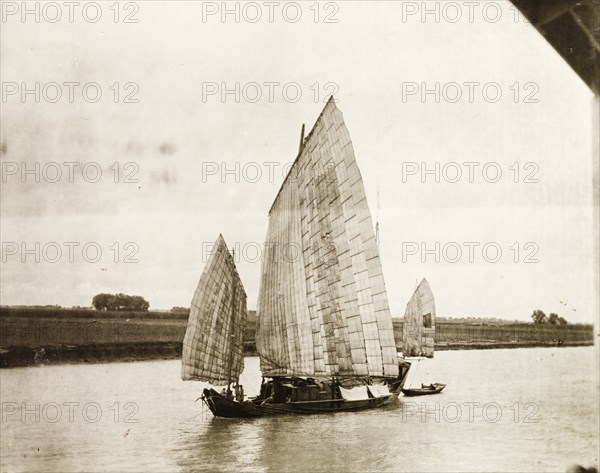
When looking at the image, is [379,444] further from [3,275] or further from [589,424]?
[3,275]

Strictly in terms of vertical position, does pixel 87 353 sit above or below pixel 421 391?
above

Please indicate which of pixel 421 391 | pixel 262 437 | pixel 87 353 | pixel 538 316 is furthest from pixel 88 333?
pixel 421 391

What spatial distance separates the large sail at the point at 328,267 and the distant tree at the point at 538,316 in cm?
93

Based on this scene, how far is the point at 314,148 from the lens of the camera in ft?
12.3

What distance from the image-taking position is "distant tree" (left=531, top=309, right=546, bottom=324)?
342 centimetres

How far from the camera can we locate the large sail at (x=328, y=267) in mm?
3507

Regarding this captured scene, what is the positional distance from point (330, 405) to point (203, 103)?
3.49 meters

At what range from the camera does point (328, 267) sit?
4102 mm

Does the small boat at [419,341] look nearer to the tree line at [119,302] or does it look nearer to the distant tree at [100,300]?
the tree line at [119,302]

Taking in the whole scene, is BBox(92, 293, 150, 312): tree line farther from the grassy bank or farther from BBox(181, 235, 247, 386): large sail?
BBox(181, 235, 247, 386): large sail

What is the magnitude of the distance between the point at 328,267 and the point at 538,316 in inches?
58.9

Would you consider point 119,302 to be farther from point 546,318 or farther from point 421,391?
point 421,391

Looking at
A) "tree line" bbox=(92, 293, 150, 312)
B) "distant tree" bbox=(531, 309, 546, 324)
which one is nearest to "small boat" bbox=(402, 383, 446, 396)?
"distant tree" bbox=(531, 309, 546, 324)

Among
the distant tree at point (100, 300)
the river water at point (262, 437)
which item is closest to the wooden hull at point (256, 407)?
the river water at point (262, 437)
